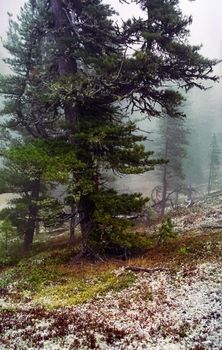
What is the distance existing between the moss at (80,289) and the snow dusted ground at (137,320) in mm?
359

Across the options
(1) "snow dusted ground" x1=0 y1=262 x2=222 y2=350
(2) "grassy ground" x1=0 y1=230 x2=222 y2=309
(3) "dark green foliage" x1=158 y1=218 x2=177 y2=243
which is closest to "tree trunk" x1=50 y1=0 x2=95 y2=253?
(2) "grassy ground" x1=0 y1=230 x2=222 y2=309

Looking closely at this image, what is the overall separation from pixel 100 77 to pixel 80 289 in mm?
7876

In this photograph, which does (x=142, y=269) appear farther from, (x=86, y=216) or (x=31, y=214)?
(x=31, y=214)

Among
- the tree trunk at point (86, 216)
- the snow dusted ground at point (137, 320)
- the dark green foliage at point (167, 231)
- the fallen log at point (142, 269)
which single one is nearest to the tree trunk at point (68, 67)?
the tree trunk at point (86, 216)

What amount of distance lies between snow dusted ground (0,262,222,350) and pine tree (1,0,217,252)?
3.63 meters

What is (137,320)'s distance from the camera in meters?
8.94

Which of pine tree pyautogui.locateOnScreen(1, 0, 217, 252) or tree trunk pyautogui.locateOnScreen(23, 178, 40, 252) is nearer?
pine tree pyautogui.locateOnScreen(1, 0, 217, 252)

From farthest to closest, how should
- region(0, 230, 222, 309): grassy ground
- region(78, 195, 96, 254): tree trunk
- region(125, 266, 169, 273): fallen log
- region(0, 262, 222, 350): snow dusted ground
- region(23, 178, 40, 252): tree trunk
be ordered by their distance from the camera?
region(23, 178, 40, 252): tree trunk < region(78, 195, 96, 254): tree trunk < region(125, 266, 169, 273): fallen log < region(0, 230, 222, 309): grassy ground < region(0, 262, 222, 350): snow dusted ground

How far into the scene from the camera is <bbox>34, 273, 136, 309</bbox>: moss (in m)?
10.7

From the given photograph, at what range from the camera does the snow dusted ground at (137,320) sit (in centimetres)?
806

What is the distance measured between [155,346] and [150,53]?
10.1 metres

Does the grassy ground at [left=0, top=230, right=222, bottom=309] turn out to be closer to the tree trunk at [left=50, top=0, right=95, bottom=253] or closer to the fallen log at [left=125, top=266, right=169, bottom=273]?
the fallen log at [left=125, top=266, right=169, bottom=273]

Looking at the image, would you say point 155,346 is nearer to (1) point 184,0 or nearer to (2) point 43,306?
(2) point 43,306

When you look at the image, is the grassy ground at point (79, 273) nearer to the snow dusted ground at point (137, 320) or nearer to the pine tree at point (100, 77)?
the snow dusted ground at point (137, 320)
